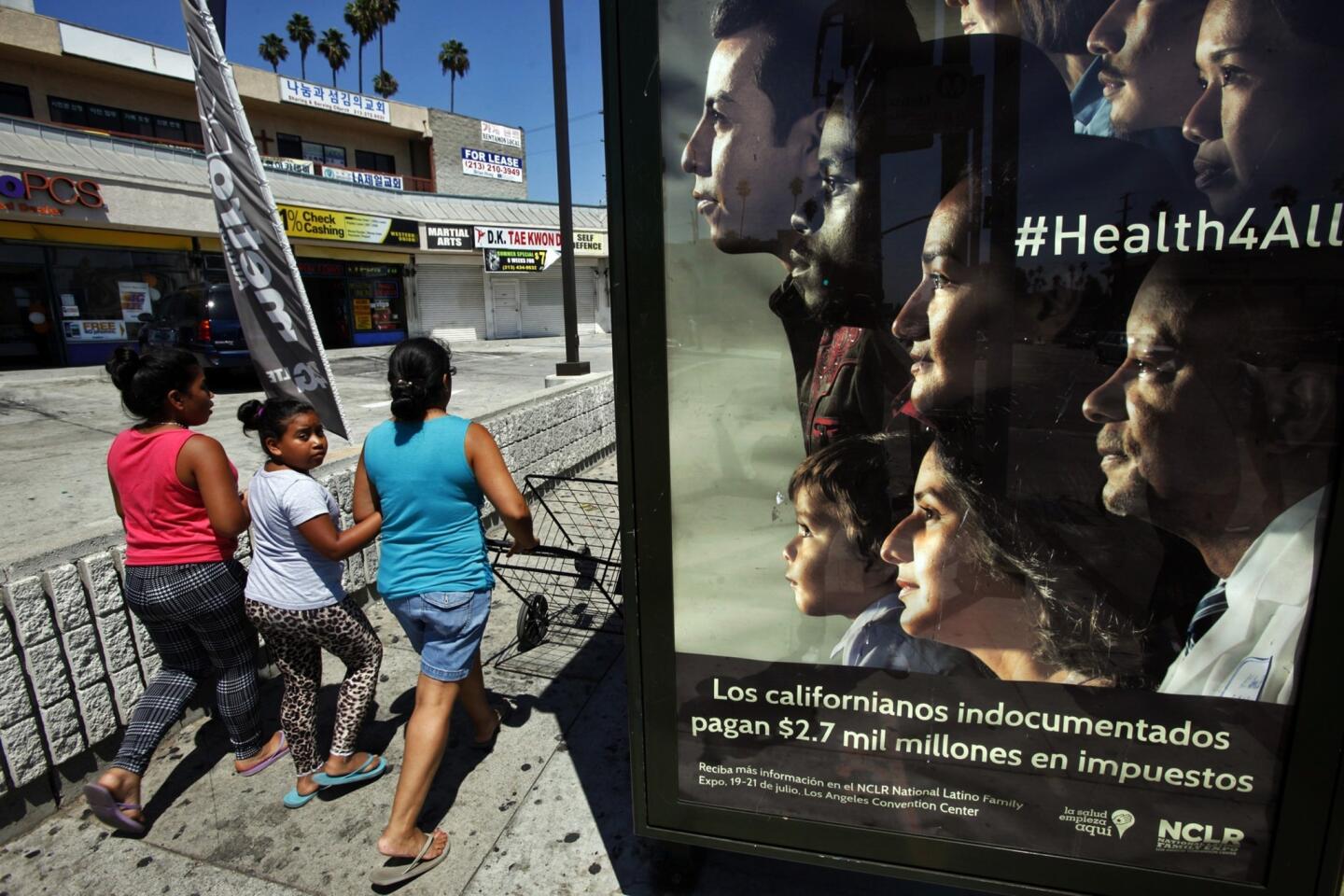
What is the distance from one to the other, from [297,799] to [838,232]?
3066mm

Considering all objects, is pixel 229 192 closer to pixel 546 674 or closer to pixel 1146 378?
pixel 546 674

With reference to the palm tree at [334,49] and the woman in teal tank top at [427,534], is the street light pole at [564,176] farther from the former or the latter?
the palm tree at [334,49]

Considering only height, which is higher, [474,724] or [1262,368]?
[1262,368]

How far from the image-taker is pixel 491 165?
38562mm

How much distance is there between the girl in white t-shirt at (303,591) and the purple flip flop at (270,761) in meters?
0.25

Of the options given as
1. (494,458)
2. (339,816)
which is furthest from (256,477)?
(339,816)

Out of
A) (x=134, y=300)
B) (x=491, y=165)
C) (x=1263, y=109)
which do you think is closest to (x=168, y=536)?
(x=1263, y=109)

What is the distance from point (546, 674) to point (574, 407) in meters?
4.09

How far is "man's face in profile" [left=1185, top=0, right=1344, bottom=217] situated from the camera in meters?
1.50

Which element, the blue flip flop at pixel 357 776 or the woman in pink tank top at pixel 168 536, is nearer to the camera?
the woman in pink tank top at pixel 168 536

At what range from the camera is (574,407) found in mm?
7805

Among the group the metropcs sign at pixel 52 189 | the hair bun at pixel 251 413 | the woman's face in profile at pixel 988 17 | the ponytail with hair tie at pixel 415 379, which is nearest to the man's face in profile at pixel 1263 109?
the woman's face in profile at pixel 988 17

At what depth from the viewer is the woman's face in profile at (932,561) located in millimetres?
1882

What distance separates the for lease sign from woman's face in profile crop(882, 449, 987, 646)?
39.1 meters
